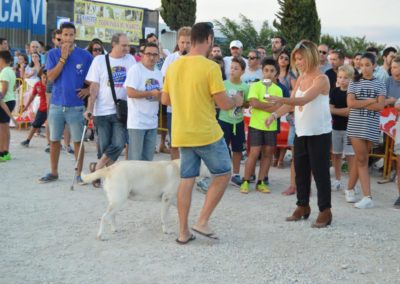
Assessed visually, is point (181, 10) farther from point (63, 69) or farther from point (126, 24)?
point (63, 69)

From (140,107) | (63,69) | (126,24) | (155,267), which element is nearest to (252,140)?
(140,107)

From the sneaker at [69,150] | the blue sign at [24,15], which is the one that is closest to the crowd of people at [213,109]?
the sneaker at [69,150]

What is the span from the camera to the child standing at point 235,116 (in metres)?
7.98

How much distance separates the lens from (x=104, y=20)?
86.5ft

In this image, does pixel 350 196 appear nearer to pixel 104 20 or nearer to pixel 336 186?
pixel 336 186

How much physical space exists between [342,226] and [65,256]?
10.0 feet

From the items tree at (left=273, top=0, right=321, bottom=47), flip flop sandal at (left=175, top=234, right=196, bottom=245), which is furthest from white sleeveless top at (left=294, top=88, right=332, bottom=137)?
tree at (left=273, top=0, right=321, bottom=47)

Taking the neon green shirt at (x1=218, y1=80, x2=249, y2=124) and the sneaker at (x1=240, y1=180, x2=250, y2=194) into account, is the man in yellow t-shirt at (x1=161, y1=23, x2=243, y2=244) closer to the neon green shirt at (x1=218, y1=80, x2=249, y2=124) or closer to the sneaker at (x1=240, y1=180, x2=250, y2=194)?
the sneaker at (x1=240, y1=180, x2=250, y2=194)

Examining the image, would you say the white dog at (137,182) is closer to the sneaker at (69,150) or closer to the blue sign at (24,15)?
the sneaker at (69,150)

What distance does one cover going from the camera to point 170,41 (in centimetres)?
2933

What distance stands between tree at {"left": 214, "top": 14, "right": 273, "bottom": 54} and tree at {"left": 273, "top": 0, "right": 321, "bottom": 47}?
5070mm

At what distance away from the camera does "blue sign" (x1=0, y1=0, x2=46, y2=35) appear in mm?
22875

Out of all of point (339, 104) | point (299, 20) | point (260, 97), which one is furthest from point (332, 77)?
Answer: point (299, 20)

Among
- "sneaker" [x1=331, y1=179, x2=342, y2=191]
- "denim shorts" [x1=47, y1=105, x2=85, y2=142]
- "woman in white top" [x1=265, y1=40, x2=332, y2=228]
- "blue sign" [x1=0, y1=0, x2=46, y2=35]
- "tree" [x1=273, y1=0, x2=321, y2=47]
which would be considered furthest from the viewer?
"blue sign" [x1=0, y1=0, x2=46, y2=35]
